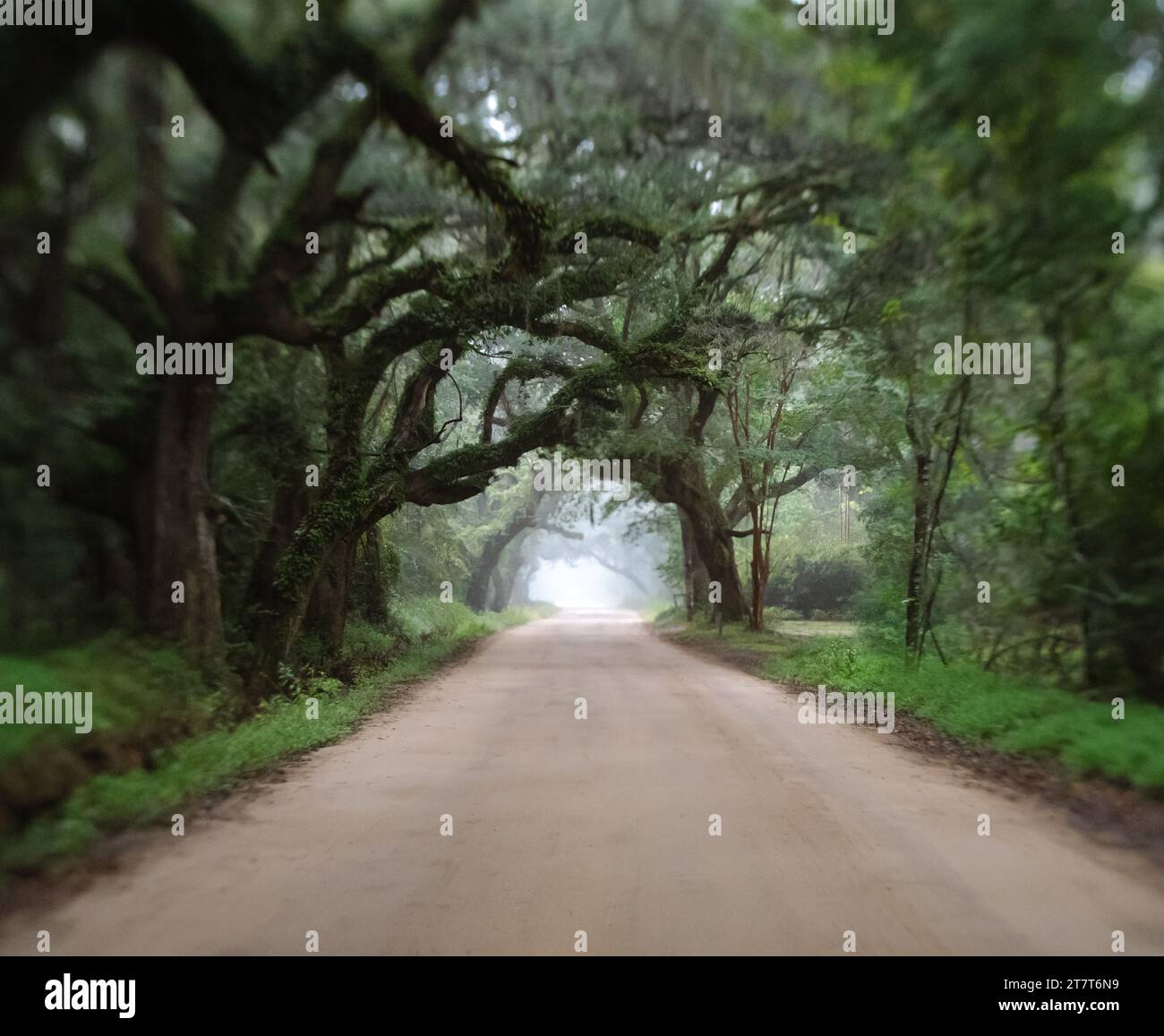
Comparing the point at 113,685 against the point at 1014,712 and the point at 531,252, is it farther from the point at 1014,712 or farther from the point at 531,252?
the point at 1014,712

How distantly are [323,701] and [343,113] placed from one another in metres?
6.89

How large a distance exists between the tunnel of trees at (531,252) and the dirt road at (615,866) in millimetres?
2079

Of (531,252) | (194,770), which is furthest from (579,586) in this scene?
(194,770)

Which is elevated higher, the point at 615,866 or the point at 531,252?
the point at 531,252

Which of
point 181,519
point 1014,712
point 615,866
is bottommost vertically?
point 615,866

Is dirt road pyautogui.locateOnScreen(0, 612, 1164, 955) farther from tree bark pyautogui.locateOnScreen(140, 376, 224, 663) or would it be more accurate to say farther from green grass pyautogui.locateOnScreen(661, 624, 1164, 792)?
tree bark pyautogui.locateOnScreen(140, 376, 224, 663)

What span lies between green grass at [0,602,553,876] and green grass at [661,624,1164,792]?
6548mm

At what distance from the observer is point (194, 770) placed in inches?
256

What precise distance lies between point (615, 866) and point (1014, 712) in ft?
16.7

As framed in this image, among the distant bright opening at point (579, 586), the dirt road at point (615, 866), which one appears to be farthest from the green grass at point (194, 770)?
the distant bright opening at point (579, 586)

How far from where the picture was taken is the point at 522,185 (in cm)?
878

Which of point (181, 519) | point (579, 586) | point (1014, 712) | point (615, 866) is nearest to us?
point (615, 866)

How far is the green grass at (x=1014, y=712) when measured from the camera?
610 cm

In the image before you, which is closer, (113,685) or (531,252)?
(113,685)
